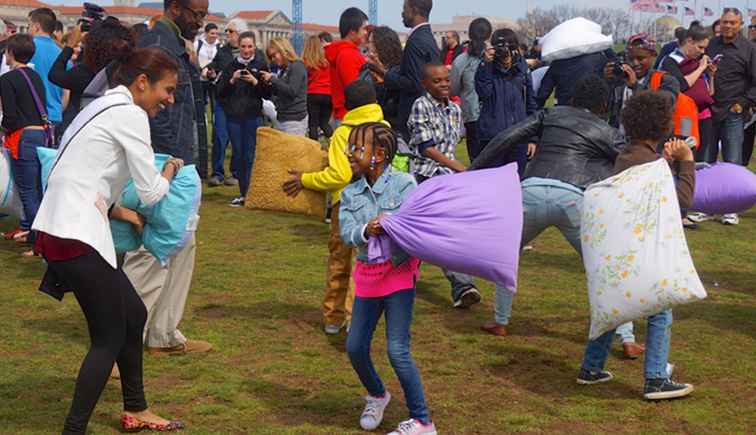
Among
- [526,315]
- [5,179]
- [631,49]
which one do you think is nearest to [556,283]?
[526,315]

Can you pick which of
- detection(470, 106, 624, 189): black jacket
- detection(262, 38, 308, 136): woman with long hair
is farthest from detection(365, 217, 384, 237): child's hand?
detection(262, 38, 308, 136): woman with long hair

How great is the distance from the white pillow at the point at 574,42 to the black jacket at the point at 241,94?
4.61m

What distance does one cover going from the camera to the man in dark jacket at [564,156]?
264 inches

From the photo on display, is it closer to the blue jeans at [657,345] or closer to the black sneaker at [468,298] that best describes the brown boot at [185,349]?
the black sneaker at [468,298]

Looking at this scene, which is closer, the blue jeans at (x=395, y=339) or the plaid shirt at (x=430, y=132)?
the blue jeans at (x=395, y=339)

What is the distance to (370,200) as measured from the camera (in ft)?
18.0

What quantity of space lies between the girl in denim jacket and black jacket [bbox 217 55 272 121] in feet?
26.5

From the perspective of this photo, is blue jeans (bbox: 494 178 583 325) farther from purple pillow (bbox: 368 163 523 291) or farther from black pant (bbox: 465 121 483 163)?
black pant (bbox: 465 121 483 163)

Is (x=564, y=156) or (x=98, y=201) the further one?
(x=564, y=156)

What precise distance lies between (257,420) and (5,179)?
16.5 ft

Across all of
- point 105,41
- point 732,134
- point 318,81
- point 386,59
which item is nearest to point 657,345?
point 105,41

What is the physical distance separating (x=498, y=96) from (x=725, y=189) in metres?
2.70

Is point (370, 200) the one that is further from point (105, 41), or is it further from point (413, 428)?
point (105, 41)

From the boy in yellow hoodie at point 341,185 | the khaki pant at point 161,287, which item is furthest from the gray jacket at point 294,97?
the khaki pant at point 161,287
